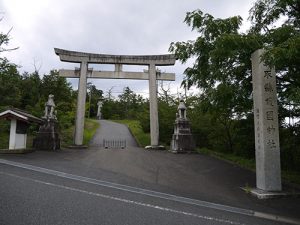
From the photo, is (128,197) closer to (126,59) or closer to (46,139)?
(46,139)

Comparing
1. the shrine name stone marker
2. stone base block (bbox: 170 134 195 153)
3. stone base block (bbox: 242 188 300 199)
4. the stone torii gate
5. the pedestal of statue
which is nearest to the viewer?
stone base block (bbox: 242 188 300 199)

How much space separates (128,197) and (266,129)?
408cm

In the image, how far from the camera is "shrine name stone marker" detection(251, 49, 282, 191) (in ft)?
25.4

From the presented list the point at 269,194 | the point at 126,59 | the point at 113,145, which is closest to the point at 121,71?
the point at 126,59

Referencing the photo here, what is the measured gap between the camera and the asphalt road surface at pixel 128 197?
17.2ft

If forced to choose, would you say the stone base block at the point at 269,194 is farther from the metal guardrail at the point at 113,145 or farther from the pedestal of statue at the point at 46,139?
the metal guardrail at the point at 113,145

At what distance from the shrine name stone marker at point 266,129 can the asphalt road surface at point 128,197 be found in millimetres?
640

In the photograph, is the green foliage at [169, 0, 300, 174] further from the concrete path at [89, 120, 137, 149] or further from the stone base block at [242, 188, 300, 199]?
the concrete path at [89, 120, 137, 149]

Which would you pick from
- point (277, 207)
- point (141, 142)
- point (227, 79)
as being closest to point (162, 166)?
point (227, 79)

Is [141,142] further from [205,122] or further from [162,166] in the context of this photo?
[162,166]

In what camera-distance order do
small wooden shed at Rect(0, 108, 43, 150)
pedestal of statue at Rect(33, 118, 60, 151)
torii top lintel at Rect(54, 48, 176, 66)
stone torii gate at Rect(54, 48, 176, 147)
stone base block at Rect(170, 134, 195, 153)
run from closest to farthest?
small wooden shed at Rect(0, 108, 43, 150), pedestal of statue at Rect(33, 118, 60, 151), stone base block at Rect(170, 134, 195, 153), stone torii gate at Rect(54, 48, 176, 147), torii top lintel at Rect(54, 48, 176, 66)

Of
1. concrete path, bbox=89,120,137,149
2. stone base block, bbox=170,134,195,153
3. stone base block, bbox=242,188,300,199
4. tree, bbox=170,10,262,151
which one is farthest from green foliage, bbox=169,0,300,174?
concrete path, bbox=89,120,137,149

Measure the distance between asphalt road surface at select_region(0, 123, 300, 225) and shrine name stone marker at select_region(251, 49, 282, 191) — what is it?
64cm

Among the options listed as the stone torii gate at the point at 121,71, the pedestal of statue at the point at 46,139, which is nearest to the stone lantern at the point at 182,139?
the stone torii gate at the point at 121,71
